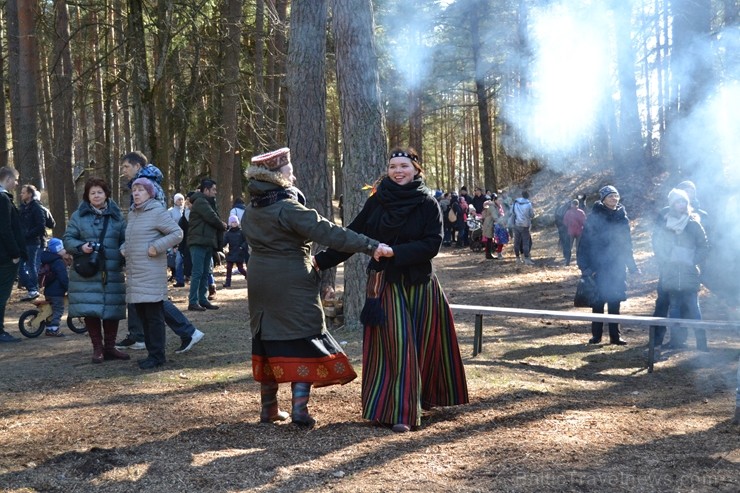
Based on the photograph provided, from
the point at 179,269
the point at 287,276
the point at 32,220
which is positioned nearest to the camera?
the point at 287,276

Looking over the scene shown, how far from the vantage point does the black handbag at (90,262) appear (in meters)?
8.26

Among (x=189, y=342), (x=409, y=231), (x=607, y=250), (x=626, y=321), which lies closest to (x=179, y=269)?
(x=189, y=342)

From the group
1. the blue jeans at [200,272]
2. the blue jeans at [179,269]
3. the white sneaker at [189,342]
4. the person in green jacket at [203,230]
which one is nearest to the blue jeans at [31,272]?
the blue jeans at [179,269]

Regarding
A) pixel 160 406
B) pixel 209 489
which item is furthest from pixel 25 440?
pixel 209 489

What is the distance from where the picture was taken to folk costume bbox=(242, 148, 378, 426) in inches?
222

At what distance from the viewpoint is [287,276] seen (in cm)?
566

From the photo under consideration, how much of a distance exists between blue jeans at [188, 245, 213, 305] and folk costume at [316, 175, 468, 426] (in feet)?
23.9

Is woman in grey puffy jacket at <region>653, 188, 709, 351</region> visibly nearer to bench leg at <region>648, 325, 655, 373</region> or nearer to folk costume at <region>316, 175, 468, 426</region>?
bench leg at <region>648, 325, 655, 373</region>

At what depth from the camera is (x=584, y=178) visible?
1232 inches

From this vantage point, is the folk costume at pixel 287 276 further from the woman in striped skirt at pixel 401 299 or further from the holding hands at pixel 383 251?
the woman in striped skirt at pixel 401 299

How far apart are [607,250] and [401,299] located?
5034mm

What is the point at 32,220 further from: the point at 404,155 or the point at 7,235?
the point at 404,155

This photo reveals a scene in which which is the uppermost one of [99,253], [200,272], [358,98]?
[358,98]

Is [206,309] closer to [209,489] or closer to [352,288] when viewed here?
[352,288]
